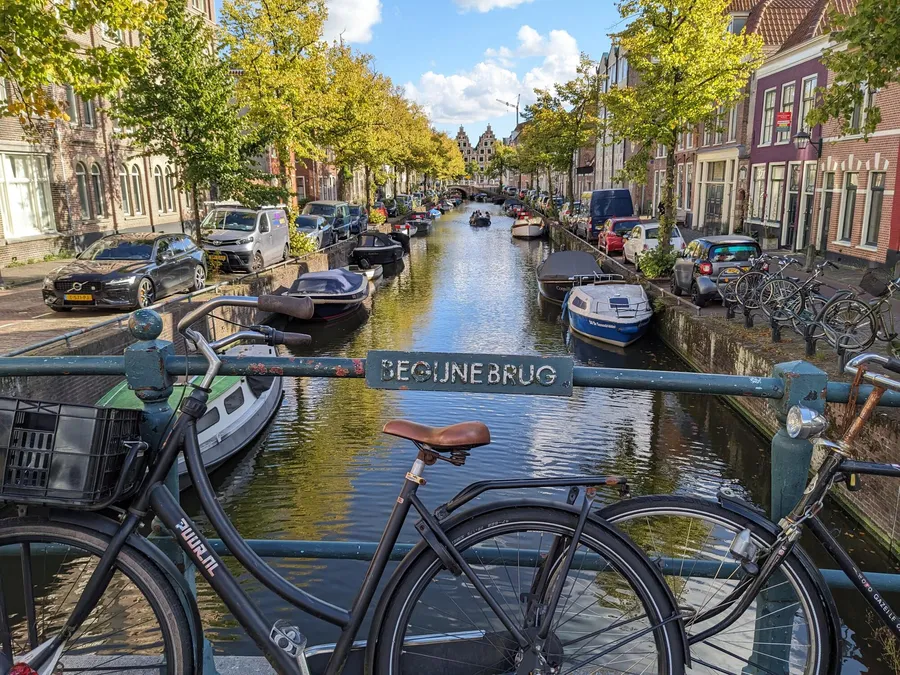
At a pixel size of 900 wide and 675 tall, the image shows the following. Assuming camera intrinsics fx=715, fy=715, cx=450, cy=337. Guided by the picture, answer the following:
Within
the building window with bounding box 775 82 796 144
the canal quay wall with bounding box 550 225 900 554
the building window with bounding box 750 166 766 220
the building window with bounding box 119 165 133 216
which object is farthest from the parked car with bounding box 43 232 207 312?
the building window with bounding box 750 166 766 220

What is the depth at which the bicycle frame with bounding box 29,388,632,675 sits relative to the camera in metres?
2.07

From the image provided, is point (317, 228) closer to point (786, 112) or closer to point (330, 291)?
point (330, 291)

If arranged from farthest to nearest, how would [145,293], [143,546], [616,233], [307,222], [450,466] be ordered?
[307,222] → [616,233] → [145,293] → [450,466] → [143,546]

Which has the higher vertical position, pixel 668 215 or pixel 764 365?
pixel 668 215

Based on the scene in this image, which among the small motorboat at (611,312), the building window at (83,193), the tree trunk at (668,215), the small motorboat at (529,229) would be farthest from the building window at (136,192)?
the small motorboat at (529,229)

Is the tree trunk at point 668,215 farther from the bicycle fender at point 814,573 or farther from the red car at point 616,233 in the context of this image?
the bicycle fender at point 814,573

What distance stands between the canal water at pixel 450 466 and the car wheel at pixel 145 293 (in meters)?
3.27

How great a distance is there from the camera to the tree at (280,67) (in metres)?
21.9

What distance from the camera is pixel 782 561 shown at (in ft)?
6.81

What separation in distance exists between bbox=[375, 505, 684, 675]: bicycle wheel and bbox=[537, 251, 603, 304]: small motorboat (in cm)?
1889

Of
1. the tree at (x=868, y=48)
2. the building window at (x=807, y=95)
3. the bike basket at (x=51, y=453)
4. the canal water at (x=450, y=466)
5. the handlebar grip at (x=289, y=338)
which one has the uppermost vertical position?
the building window at (x=807, y=95)

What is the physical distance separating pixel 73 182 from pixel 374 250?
36.6 feet

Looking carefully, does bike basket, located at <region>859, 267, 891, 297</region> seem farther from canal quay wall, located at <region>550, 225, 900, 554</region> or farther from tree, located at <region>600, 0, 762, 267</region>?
tree, located at <region>600, 0, 762, 267</region>

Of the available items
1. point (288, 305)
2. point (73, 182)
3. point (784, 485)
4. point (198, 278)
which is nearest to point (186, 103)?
point (198, 278)
